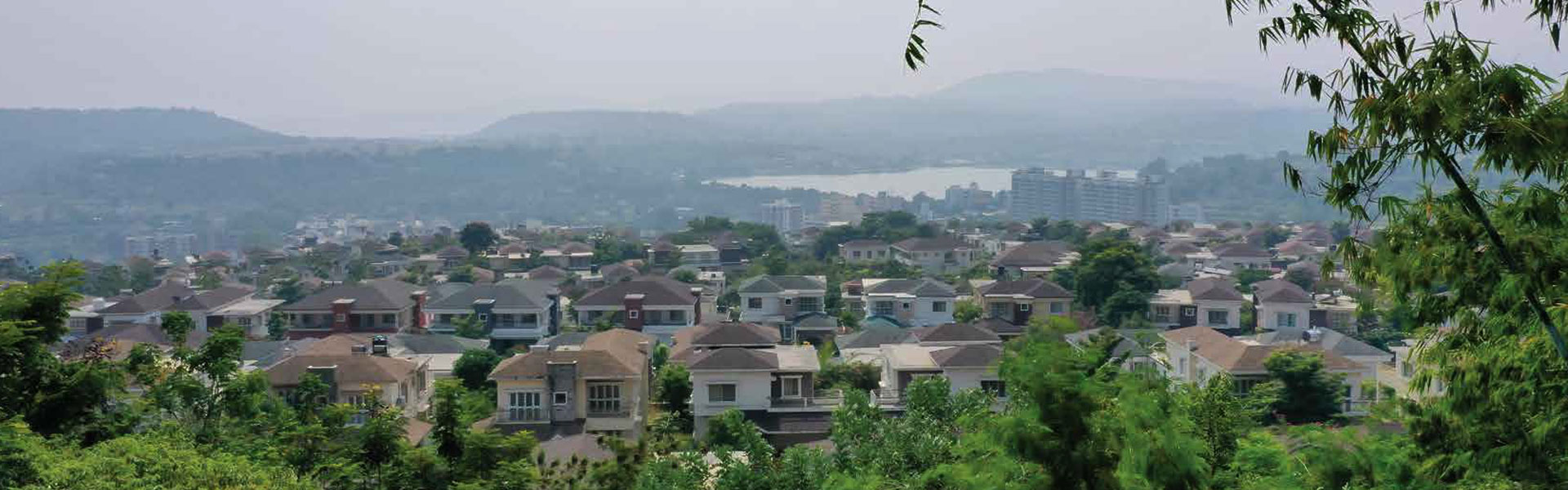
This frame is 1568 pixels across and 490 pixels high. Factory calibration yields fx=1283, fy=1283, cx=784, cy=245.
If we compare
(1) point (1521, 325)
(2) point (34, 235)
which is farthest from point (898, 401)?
(2) point (34, 235)

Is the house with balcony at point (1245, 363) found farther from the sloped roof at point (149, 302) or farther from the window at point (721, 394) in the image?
the sloped roof at point (149, 302)

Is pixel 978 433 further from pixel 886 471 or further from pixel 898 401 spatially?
pixel 898 401

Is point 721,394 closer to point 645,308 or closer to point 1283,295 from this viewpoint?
point 645,308

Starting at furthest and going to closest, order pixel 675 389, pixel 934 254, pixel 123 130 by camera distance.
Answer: pixel 123 130 → pixel 934 254 → pixel 675 389

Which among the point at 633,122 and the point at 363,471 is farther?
the point at 633,122

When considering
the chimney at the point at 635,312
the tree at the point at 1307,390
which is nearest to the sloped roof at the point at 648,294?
the chimney at the point at 635,312

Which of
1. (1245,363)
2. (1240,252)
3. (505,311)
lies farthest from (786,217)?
(1245,363)

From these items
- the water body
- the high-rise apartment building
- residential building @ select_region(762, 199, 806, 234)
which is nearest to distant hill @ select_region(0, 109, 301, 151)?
the water body
